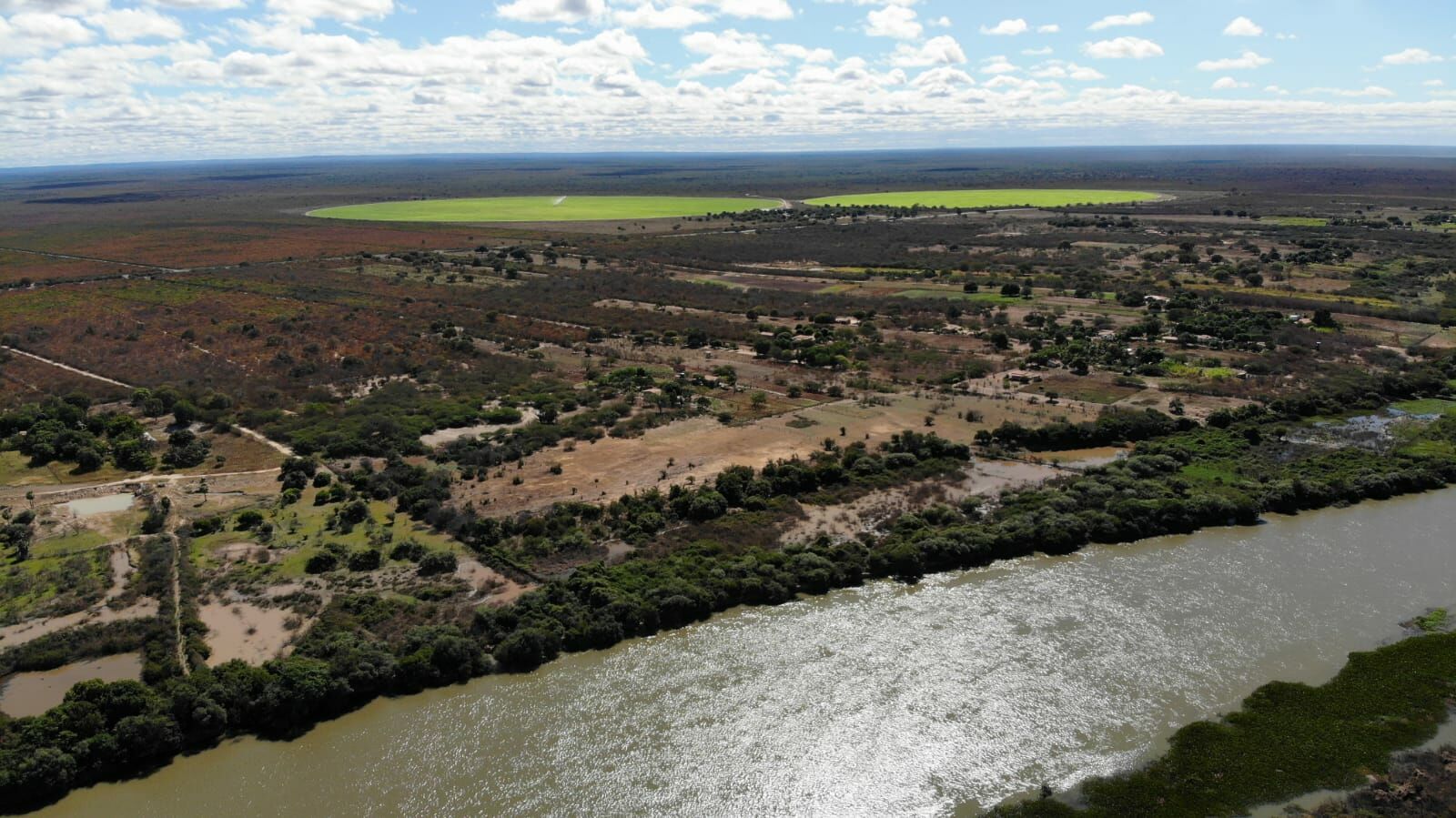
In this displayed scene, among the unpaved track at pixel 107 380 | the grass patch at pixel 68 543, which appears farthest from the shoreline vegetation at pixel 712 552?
the unpaved track at pixel 107 380

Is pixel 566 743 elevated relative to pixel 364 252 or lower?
lower

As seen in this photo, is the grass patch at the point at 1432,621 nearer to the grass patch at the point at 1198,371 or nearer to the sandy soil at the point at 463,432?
the grass patch at the point at 1198,371

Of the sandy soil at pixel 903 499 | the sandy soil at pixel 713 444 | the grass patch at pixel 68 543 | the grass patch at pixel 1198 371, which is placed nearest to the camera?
the grass patch at pixel 68 543

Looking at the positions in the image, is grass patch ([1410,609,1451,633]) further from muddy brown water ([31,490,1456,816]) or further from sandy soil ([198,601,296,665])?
sandy soil ([198,601,296,665])

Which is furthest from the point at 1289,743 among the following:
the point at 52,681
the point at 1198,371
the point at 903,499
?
the point at 1198,371

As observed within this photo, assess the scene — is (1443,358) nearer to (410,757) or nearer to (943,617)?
(943,617)

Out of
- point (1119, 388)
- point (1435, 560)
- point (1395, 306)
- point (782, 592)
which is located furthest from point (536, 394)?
point (1395, 306)

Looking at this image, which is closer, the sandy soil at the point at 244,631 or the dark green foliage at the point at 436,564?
the sandy soil at the point at 244,631

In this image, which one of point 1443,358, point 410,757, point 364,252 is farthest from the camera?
point 364,252
